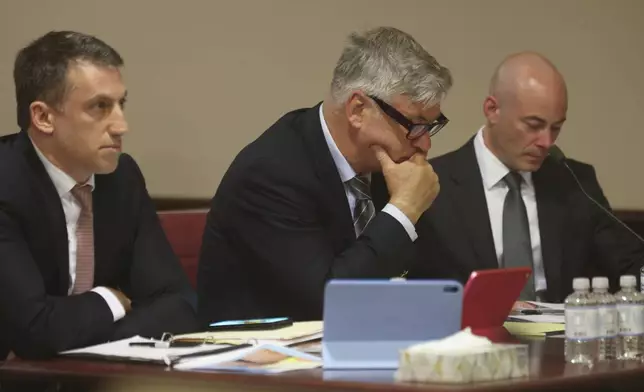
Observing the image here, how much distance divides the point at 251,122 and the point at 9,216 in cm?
176

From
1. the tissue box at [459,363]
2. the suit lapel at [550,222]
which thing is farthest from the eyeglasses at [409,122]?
the tissue box at [459,363]

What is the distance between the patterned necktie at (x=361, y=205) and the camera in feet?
9.70

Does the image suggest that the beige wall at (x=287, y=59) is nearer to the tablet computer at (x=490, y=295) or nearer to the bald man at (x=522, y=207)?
the bald man at (x=522, y=207)

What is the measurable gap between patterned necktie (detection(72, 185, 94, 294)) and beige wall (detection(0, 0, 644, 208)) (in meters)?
1.35

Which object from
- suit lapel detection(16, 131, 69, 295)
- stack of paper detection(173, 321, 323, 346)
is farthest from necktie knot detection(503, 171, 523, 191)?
suit lapel detection(16, 131, 69, 295)

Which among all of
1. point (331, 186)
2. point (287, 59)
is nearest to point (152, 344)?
point (331, 186)

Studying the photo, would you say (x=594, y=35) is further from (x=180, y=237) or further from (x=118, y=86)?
(x=118, y=86)

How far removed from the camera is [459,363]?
177cm

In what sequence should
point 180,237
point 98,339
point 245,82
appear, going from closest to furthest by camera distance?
point 98,339, point 180,237, point 245,82

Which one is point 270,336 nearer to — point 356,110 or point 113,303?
point 113,303

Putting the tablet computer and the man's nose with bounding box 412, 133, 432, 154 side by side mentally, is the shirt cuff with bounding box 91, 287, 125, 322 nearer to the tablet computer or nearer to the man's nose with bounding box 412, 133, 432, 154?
the tablet computer

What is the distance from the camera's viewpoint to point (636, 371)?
205cm

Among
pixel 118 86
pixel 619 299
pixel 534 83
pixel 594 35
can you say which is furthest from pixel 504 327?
pixel 594 35

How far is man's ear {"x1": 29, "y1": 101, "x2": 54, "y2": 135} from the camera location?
2.62m
